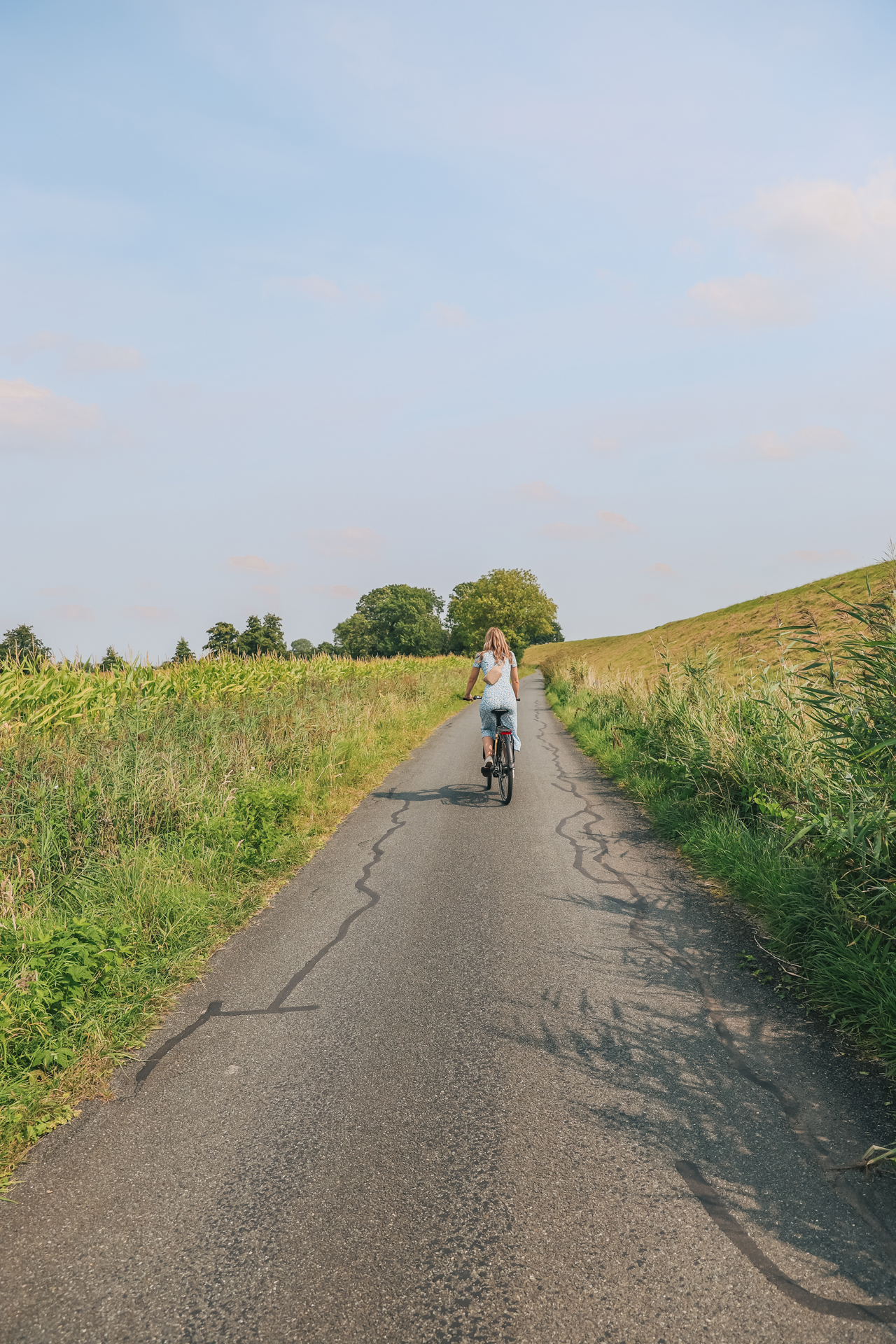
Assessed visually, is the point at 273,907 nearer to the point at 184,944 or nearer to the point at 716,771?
the point at 184,944

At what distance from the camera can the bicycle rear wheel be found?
29.3ft

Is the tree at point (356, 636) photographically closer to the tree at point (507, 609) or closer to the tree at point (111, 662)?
the tree at point (507, 609)

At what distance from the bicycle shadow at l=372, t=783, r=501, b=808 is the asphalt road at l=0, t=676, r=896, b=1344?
438 centimetres

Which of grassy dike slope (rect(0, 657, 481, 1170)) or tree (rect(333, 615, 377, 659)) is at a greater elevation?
tree (rect(333, 615, 377, 659))

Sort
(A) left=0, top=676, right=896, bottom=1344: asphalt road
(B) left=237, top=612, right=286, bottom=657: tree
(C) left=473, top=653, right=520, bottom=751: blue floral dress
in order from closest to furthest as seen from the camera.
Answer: (A) left=0, top=676, right=896, bottom=1344: asphalt road < (C) left=473, top=653, right=520, bottom=751: blue floral dress < (B) left=237, top=612, right=286, bottom=657: tree

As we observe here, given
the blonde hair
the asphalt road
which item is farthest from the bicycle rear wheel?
the asphalt road

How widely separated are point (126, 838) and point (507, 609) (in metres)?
71.2

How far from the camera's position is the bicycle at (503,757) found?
8.92m

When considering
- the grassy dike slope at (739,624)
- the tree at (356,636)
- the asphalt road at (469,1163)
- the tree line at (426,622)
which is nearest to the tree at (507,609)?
the tree line at (426,622)

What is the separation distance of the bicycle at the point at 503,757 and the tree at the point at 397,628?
76.4 m

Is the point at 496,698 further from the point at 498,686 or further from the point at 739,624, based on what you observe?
the point at 739,624

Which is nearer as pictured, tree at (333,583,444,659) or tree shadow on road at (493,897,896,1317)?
tree shadow on road at (493,897,896,1317)

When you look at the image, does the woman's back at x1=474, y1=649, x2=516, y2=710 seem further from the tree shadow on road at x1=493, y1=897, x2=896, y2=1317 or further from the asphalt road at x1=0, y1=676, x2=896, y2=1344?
the tree shadow on road at x1=493, y1=897, x2=896, y2=1317

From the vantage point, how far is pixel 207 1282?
7.15ft
